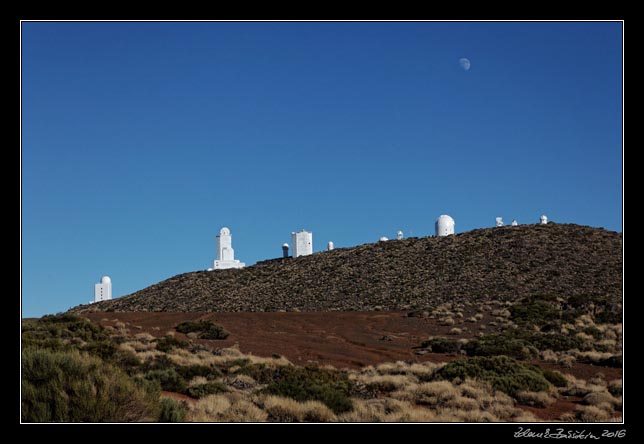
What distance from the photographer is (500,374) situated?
14.4m

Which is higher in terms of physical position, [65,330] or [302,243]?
[302,243]

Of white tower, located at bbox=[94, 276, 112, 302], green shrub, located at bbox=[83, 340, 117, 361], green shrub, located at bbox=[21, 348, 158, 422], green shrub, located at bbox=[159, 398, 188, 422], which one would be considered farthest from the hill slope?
green shrub, located at bbox=[21, 348, 158, 422]

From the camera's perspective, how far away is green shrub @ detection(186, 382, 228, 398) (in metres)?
11.7

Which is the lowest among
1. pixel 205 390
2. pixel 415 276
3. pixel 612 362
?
pixel 612 362

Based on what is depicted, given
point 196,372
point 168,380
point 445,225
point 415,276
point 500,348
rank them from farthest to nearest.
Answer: point 445,225 → point 415,276 → point 500,348 → point 196,372 → point 168,380

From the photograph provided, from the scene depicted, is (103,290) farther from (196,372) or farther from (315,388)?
(315,388)

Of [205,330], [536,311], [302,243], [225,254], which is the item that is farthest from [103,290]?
[536,311]

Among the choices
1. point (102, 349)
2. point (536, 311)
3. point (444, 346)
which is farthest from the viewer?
point (536, 311)

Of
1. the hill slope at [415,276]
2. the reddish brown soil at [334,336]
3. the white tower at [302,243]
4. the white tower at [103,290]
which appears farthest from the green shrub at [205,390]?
the white tower at [103,290]

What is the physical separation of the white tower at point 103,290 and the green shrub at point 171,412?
203 feet

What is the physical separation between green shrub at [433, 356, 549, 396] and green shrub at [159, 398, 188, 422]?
7.47m

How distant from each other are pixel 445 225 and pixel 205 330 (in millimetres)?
42899

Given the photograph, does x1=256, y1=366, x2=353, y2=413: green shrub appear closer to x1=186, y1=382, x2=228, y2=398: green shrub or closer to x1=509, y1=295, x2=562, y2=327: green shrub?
x1=186, y1=382, x2=228, y2=398: green shrub

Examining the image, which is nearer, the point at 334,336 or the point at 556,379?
the point at 556,379
